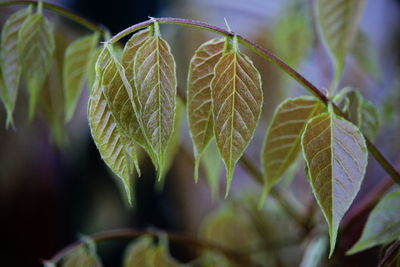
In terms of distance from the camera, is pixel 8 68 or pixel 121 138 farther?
pixel 8 68

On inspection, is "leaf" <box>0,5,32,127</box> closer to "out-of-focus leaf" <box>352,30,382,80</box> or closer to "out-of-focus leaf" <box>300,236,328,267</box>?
"out-of-focus leaf" <box>300,236,328,267</box>

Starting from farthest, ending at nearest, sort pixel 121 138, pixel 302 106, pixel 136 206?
pixel 136 206 < pixel 302 106 < pixel 121 138

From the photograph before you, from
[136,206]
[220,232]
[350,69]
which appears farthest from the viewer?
[350,69]

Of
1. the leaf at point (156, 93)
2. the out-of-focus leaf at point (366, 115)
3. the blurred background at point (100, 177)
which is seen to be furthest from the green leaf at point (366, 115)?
the blurred background at point (100, 177)

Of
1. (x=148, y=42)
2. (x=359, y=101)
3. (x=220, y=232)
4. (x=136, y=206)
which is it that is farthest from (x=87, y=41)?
(x=136, y=206)

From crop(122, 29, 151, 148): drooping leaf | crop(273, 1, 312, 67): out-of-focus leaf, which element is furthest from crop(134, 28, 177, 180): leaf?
crop(273, 1, 312, 67): out-of-focus leaf

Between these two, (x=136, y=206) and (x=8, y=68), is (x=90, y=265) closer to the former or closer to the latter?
(x=8, y=68)
